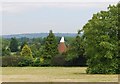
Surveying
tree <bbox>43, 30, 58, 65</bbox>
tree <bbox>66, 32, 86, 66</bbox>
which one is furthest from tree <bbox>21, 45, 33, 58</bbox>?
tree <bbox>66, 32, 86, 66</bbox>

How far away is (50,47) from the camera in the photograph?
41.6 meters

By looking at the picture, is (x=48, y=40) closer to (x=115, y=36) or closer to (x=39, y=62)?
(x=39, y=62)

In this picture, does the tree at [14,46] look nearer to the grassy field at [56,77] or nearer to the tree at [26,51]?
the tree at [26,51]

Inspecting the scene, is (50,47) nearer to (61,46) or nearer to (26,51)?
(26,51)

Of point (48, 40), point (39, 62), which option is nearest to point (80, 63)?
point (39, 62)

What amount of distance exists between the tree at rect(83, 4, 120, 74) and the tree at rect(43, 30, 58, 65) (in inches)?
697

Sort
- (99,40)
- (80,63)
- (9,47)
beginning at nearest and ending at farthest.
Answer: (99,40) → (80,63) → (9,47)

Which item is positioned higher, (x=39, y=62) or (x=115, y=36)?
(x=115, y=36)

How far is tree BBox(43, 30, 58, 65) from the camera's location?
40031mm

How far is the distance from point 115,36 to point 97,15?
152cm

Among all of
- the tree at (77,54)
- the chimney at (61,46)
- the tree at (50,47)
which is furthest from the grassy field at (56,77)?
the chimney at (61,46)

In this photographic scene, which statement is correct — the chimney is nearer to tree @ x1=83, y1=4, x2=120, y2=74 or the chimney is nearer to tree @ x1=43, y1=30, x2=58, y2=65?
tree @ x1=43, y1=30, x2=58, y2=65

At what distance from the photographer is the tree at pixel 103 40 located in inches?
816

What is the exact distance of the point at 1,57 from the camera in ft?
121
